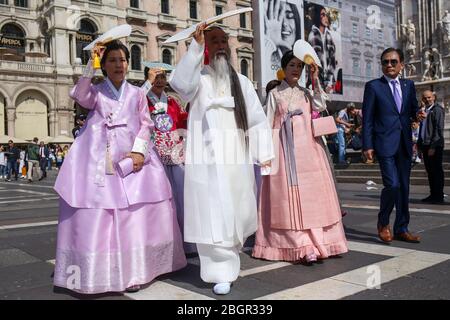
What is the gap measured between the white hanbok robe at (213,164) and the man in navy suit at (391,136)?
1577 mm

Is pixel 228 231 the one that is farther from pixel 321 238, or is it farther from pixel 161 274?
pixel 321 238

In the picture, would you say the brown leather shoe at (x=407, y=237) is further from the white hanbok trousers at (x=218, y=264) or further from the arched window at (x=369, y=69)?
the arched window at (x=369, y=69)

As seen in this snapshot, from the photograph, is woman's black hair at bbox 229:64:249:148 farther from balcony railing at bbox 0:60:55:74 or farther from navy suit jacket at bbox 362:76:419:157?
balcony railing at bbox 0:60:55:74

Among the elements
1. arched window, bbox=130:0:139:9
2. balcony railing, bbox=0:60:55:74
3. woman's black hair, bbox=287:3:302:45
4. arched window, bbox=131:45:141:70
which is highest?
arched window, bbox=130:0:139:9

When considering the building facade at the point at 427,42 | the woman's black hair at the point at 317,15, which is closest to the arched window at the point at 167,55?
the woman's black hair at the point at 317,15

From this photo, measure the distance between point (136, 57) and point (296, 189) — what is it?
3364 centimetres

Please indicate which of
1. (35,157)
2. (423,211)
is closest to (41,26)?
(35,157)

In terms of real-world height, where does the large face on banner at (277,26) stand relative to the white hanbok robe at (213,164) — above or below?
above

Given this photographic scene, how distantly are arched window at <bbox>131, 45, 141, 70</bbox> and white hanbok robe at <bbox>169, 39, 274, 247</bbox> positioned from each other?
1316 inches

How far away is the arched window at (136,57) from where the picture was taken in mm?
35175

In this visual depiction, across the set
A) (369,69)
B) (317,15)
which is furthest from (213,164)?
(369,69)

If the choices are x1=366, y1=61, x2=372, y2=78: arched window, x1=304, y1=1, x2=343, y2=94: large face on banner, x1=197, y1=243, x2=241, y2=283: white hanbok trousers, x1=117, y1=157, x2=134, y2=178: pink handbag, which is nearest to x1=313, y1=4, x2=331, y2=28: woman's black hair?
x1=304, y1=1, x2=343, y2=94: large face on banner

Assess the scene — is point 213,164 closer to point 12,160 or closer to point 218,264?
point 218,264

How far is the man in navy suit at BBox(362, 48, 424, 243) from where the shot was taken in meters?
4.13
